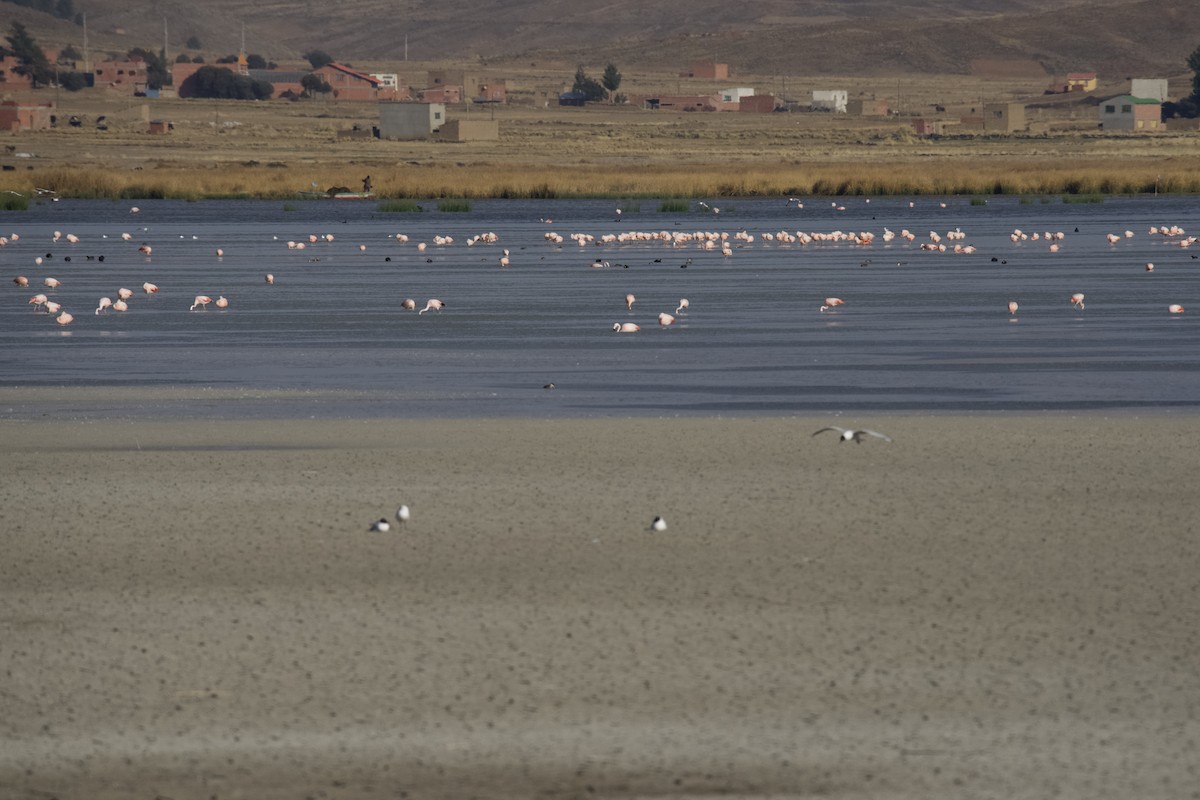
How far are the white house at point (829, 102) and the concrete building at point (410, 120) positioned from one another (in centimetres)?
6307

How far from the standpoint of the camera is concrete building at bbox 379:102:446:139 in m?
130

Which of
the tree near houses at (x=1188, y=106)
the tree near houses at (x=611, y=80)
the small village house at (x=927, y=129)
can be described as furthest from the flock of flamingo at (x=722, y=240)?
the tree near houses at (x=611, y=80)

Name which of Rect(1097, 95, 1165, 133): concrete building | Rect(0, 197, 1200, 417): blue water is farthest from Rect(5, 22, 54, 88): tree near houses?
Rect(0, 197, 1200, 417): blue water

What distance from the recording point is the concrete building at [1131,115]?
146500mm

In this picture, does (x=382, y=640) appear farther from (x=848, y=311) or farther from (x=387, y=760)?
(x=848, y=311)

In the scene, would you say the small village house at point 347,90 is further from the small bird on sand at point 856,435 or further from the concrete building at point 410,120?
the small bird on sand at point 856,435

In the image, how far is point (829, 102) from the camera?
7269 inches

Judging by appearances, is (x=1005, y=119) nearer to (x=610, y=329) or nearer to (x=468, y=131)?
(x=468, y=131)

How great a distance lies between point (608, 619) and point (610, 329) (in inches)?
507

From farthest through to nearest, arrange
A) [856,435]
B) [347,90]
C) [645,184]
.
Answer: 1. [347,90]
2. [645,184]
3. [856,435]

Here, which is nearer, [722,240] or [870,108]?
[722,240]

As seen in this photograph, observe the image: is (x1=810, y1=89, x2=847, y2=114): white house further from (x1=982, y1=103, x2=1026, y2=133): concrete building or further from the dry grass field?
(x1=982, y1=103, x2=1026, y2=133): concrete building

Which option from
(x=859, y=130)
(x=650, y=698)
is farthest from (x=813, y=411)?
(x=859, y=130)

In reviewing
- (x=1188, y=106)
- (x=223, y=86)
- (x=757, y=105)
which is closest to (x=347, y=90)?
(x=223, y=86)
